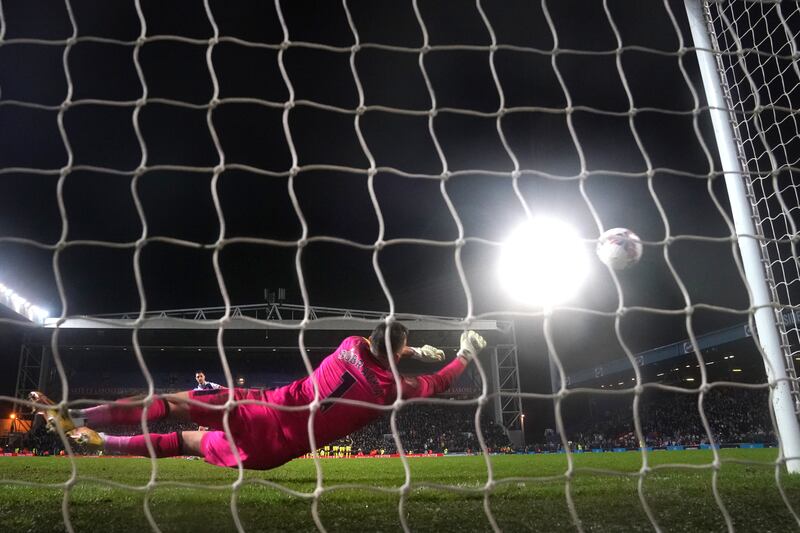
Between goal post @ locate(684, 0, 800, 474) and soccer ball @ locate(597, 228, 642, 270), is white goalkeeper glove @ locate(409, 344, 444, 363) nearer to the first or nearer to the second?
soccer ball @ locate(597, 228, 642, 270)

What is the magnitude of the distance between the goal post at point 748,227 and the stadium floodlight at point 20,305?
18793mm

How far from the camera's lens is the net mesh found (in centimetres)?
200

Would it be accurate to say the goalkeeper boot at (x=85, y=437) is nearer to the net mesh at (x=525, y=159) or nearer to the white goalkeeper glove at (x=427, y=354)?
the net mesh at (x=525, y=159)

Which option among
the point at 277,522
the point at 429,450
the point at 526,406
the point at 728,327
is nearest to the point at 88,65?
the point at 277,522

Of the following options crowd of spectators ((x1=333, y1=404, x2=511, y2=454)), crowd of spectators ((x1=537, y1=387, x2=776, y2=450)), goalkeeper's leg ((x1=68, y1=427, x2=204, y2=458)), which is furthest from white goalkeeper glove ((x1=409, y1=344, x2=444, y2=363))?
crowd of spectators ((x1=537, y1=387, x2=776, y2=450))

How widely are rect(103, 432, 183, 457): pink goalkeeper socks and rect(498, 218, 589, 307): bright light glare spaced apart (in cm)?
227

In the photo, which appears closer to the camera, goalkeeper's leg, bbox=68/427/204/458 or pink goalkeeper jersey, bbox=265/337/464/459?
pink goalkeeper jersey, bbox=265/337/464/459

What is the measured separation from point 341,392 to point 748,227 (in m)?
2.84

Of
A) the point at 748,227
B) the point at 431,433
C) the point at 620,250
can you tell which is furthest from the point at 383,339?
the point at 431,433

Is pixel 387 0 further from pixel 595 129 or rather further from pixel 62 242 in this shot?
pixel 595 129

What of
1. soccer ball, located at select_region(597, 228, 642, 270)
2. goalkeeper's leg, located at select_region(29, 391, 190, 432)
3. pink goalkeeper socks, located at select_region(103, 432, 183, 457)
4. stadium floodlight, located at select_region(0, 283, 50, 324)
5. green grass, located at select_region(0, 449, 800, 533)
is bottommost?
green grass, located at select_region(0, 449, 800, 533)

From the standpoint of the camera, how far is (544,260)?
422cm

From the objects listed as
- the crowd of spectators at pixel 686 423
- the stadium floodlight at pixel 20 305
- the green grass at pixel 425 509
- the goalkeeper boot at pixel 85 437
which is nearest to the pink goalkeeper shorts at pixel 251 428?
the green grass at pixel 425 509

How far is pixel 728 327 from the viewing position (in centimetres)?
2172
